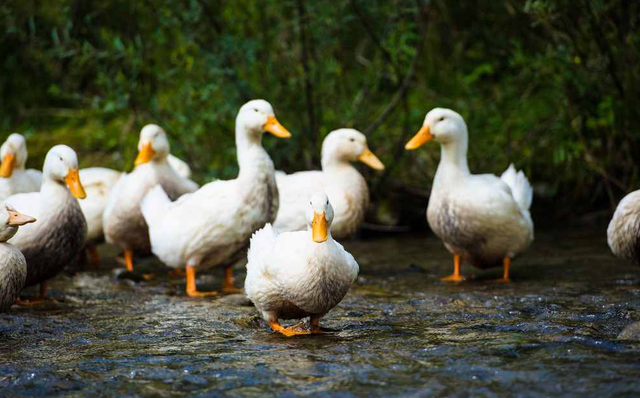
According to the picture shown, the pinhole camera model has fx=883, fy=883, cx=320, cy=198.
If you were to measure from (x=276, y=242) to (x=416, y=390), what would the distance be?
1.46 meters

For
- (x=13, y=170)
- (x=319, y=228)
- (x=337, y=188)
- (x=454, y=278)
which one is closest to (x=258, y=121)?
(x=337, y=188)

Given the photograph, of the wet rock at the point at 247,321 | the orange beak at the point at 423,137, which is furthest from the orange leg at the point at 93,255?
the wet rock at the point at 247,321

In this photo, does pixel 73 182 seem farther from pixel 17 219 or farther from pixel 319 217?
pixel 319 217

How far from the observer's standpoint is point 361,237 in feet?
31.4

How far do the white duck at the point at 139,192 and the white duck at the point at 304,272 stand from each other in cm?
291

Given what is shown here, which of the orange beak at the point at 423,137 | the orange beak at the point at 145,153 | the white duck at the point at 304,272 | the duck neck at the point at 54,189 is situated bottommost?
the white duck at the point at 304,272

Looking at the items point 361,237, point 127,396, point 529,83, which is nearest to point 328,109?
point 361,237

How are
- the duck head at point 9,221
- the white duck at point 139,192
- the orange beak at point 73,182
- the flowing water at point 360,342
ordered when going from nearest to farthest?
the flowing water at point 360,342
the duck head at point 9,221
the orange beak at point 73,182
the white duck at point 139,192

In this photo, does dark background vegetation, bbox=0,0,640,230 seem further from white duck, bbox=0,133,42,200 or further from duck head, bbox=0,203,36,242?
duck head, bbox=0,203,36,242

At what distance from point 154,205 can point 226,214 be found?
0.82 m

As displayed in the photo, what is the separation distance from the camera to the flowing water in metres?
3.77

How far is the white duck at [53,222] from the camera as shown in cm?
606

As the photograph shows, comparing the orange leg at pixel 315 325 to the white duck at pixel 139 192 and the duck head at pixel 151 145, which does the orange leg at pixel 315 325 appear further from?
the duck head at pixel 151 145

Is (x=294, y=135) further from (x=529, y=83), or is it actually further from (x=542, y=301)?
(x=542, y=301)
